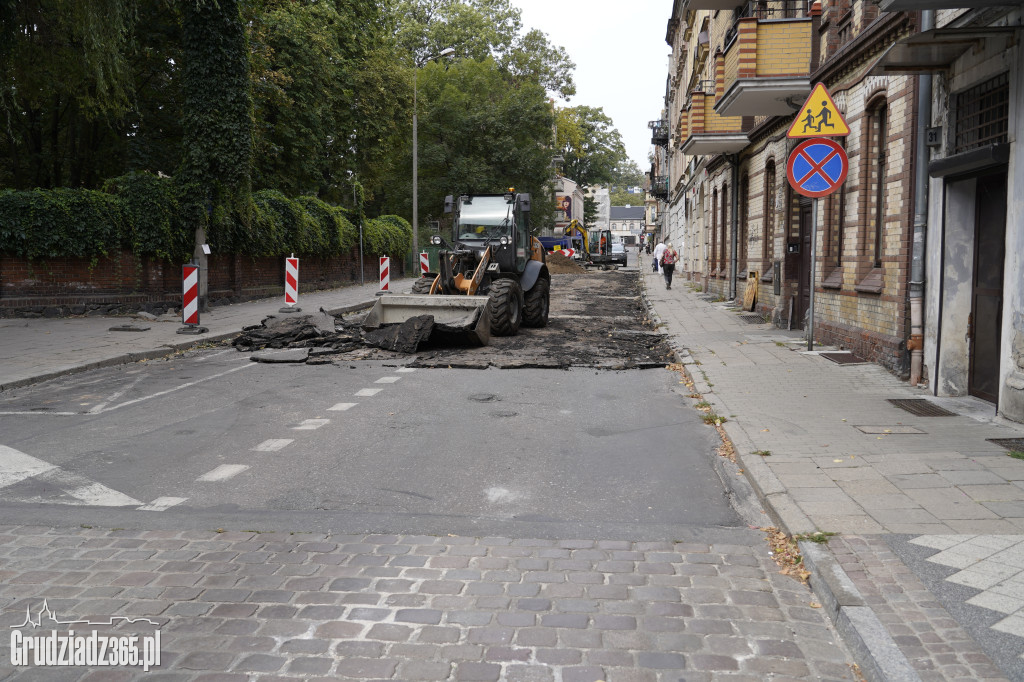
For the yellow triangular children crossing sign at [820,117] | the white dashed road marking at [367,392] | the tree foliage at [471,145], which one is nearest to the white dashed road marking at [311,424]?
the white dashed road marking at [367,392]

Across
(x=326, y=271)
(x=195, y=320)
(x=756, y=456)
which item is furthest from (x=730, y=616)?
(x=326, y=271)

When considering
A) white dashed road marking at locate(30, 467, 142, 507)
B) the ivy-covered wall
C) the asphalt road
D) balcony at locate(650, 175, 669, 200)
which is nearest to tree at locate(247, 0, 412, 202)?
the ivy-covered wall

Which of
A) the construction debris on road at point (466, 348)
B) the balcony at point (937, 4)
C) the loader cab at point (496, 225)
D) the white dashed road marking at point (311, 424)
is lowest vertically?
the white dashed road marking at point (311, 424)

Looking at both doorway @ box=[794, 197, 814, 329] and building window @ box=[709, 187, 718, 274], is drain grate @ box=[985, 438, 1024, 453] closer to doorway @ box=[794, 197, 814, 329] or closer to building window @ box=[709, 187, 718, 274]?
doorway @ box=[794, 197, 814, 329]

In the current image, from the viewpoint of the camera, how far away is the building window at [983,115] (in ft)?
25.8

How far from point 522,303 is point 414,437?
8.79 meters

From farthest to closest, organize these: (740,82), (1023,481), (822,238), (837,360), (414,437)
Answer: (740,82)
(822,238)
(837,360)
(414,437)
(1023,481)

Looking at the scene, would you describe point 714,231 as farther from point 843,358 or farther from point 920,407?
point 920,407

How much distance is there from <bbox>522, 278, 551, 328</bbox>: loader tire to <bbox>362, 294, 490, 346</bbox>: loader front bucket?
8.22 feet

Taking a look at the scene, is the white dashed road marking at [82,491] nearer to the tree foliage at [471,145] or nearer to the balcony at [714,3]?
the balcony at [714,3]

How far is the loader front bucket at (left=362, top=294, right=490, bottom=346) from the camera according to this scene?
1339 centimetres

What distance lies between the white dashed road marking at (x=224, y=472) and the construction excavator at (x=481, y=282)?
7216 mm

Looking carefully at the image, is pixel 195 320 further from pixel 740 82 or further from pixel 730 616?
pixel 730 616

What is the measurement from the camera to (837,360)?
36.4 feet
